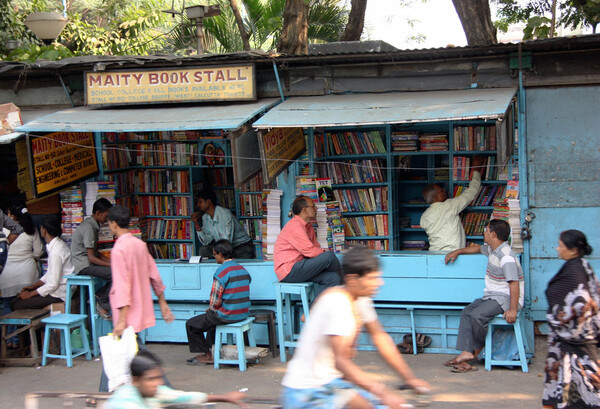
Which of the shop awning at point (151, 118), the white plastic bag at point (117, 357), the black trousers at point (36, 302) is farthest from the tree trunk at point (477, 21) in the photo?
the white plastic bag at point (117, 357)

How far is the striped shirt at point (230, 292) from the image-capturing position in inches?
263

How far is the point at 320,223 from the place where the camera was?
24.9ft

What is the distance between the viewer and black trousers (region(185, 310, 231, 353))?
6.88 meters

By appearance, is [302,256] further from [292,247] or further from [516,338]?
[516,338]

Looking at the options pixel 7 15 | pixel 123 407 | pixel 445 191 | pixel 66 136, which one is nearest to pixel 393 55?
pixel 445 191

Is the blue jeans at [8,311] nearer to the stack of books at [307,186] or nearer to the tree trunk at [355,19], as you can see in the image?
the stack of books at [307,186]

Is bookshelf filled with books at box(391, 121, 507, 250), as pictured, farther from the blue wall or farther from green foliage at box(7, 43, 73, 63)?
green foliage at box(7, 43, 73, 63)

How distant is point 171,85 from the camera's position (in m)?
7.54

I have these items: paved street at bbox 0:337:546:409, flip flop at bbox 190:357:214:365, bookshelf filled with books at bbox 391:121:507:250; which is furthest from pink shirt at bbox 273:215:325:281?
bookshelf filled with books at bbox 391:121:507:250

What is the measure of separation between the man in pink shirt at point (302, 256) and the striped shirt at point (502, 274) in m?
1.44

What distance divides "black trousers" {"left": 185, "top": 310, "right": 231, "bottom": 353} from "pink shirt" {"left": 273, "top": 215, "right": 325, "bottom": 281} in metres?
0.83

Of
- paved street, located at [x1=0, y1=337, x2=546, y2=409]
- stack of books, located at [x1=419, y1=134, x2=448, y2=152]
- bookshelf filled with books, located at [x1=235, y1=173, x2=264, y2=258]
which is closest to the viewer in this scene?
paved street, located at [x1=0, y1=337, x2=546, y2=409]

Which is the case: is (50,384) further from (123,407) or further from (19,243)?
(123,407)

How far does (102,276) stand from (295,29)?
15.9 feet
